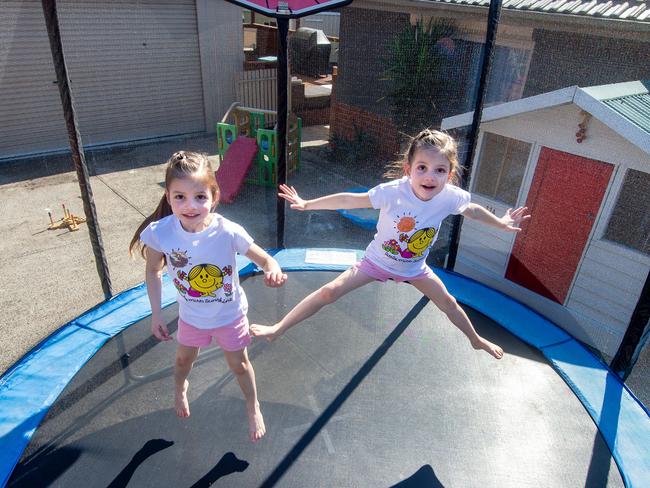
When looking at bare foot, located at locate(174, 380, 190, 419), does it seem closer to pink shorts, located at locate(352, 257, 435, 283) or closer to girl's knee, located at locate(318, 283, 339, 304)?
girl's knee, located at locate(318, 283, 339, 304)

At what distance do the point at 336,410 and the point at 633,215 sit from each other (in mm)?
2155

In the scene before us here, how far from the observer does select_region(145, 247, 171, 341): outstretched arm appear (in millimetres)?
1516

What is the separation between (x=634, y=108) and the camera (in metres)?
2.60

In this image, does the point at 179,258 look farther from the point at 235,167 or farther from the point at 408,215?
the point at 235,167

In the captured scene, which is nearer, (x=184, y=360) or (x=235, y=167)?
(x=184, y=360)

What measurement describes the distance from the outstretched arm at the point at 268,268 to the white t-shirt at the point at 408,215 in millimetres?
544

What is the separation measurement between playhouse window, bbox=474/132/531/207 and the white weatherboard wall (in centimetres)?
11

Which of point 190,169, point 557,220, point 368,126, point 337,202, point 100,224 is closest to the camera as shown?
point 190,169

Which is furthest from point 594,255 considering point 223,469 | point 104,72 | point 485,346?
point 104,72

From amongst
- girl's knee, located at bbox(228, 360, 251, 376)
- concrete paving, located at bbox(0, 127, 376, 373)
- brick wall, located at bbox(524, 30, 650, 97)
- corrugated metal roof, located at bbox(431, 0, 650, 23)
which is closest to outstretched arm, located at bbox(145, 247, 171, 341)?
girl's knee, located at bbox(228, 360, 251, 376)

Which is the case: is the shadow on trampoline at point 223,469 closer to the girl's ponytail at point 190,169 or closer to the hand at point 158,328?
the hand at point 158,328

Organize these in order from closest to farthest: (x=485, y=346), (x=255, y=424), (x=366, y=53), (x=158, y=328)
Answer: (x=158, y=328), (x=255, y=424), (x=485, y=346), (x=366, y=53)

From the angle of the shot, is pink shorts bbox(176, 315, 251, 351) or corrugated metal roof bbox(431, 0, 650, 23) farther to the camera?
corrugated metal roof bbox(431, 0, 650, 23)

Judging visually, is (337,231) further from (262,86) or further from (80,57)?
(80,57)
